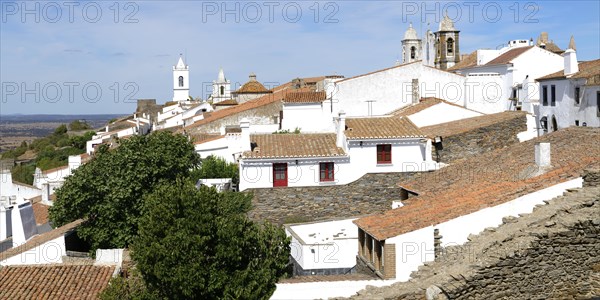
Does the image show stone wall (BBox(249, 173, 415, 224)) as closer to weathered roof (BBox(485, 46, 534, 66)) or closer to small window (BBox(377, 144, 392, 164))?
small window (BBox(377, 144, 392, 164))

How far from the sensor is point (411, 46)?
5584 cm

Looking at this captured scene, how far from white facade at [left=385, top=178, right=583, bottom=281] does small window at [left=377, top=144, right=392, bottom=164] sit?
12.1 metres

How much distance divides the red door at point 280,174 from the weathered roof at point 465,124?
244 inches

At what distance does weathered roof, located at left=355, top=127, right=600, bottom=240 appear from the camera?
15.8m

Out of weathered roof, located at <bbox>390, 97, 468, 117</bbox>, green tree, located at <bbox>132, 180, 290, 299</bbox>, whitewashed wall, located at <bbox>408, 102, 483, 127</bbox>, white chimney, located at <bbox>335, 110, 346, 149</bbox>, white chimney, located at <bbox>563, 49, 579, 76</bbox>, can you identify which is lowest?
green tree, located at <bbox>132, 180, 290, 299</bbox>

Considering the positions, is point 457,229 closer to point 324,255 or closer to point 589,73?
point 324,255

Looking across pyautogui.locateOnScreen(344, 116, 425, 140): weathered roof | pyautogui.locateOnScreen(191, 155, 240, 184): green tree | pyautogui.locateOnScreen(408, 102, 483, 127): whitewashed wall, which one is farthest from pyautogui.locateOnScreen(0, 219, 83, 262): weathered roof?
pyautogui.locateOnScreen(408, 102, 483, 127): whitewashed wall

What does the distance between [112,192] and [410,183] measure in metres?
9.96

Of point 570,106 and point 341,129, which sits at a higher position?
point 570,106

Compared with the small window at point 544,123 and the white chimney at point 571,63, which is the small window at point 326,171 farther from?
the white chimney at point 571,63

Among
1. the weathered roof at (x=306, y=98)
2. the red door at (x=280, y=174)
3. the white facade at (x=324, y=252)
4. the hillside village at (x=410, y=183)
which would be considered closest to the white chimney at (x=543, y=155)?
the hillside village at (x=410, y=183)

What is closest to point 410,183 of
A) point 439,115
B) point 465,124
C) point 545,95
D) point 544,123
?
point 465,124

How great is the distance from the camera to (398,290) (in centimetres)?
1396

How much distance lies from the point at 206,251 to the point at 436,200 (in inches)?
243
